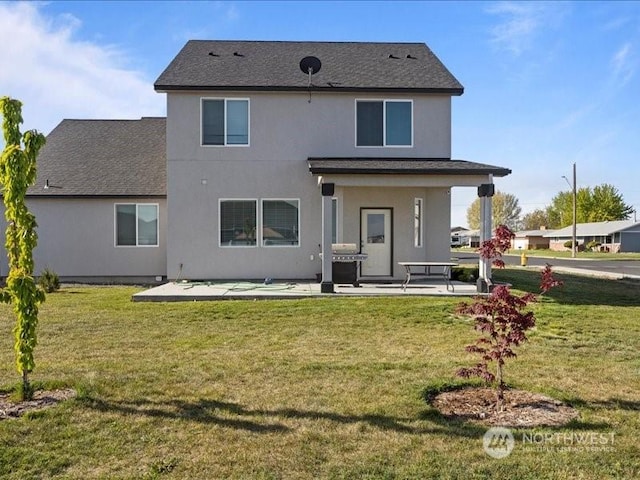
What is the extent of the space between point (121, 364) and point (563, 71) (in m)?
15.2

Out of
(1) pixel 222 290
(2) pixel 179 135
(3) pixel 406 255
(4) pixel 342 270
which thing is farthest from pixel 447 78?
(1) pixel 222 290

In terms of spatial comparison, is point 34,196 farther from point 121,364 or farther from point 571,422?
point 571,422

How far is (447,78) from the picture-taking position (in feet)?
47.5

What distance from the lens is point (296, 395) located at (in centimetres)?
498

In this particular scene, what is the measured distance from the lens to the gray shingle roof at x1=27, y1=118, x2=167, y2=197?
15.3 metres

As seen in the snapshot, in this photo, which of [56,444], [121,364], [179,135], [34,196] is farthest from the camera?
[34,196]

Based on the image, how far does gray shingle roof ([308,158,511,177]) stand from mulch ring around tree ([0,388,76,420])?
8.25 meters

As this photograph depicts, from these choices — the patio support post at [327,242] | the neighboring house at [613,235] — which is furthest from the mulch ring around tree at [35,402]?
the neighboring house at [613,235]

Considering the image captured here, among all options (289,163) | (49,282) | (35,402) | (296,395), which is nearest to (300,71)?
(289,163)

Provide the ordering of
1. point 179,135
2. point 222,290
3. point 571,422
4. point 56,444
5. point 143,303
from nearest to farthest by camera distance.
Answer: point 56,444
point 571,422
point 143,303
point 222,290
point 179,135

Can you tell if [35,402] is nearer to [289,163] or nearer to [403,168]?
[403,168]

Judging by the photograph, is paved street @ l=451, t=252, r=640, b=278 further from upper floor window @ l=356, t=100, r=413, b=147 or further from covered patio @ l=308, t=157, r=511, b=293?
upper floor window @ l=356, t=100, r=413, b=147

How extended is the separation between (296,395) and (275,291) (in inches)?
262

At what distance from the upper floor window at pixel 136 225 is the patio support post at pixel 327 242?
6454 mm
